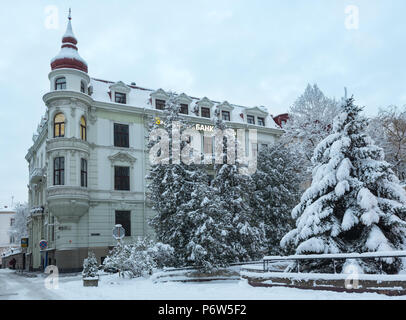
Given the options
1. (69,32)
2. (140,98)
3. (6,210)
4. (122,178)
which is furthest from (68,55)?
(6,210)

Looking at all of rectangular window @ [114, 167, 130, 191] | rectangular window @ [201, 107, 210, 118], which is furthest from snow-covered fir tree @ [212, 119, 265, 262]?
rectangular window @ [201, 107, 210, 118]

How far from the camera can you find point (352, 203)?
14617 millimetres

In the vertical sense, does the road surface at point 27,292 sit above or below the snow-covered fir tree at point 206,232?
below

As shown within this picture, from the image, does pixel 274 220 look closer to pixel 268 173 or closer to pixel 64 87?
pixel 268 173

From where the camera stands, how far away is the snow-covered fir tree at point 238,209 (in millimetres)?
25156

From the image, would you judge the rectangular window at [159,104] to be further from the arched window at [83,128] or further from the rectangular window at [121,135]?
the arched window at [83,128]

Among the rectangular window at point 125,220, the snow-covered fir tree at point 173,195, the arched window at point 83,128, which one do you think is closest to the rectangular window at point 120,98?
the arched window at point 83,128

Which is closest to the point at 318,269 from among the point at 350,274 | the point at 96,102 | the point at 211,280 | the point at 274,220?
the point at 350,274

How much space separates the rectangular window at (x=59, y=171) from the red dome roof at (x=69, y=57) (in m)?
7.54

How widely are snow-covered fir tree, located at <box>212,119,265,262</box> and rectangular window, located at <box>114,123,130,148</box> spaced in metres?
11.6

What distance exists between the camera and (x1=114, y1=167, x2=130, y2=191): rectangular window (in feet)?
115

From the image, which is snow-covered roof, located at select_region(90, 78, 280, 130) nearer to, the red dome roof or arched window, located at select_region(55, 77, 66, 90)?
the red dome roof

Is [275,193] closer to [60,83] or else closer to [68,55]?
[60,83]

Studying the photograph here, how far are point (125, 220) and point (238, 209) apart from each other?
12.0 meters
